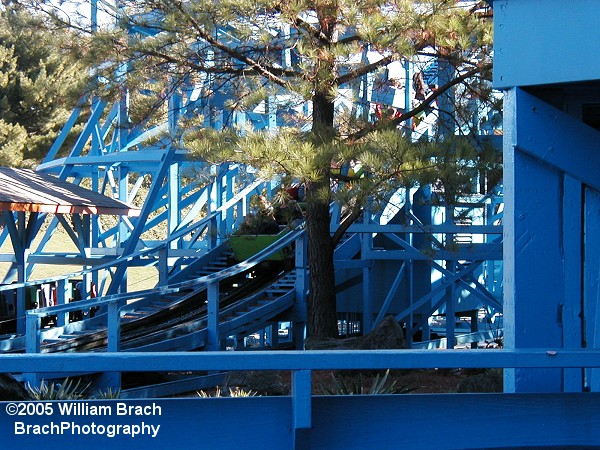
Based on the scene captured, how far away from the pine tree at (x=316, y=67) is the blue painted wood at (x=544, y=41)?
671cm

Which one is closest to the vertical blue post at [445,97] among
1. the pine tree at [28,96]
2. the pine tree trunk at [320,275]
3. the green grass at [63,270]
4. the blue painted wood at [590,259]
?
the pine tree trunk at [320,275]

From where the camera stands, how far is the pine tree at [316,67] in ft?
38.0

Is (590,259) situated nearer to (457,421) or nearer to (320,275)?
(457,421)

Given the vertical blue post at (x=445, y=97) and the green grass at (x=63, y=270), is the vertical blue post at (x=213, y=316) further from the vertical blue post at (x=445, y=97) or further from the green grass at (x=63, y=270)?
the green grass at (x=63, y=270)

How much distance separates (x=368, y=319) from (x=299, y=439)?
15.2m

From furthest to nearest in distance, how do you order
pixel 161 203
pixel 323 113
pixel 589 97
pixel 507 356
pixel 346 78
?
pixel 161 203 < pixel 323 113 < pixel 346 78 < pixel 589 97 < pixel 507 356

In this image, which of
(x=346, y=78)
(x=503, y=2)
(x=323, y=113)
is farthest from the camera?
(x=323, y=113)

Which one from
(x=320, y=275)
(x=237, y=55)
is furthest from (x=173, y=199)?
(x=237, y=55)

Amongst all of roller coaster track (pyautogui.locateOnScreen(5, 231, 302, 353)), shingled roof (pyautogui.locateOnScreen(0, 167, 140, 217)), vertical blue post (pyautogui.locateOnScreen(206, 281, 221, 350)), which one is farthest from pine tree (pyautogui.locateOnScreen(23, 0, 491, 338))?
shingled roof (pyautogui.locateOnScreen(0, 167, 140, 217))

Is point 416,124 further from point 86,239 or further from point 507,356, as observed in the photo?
point 507,356

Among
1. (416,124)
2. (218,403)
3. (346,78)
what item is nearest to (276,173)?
(346,78)

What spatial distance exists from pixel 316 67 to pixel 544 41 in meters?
8.55

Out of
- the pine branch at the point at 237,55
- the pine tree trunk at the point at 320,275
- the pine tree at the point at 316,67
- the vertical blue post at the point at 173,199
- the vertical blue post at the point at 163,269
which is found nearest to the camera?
the pine tree at the point at 316,67

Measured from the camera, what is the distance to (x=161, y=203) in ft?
85.7
